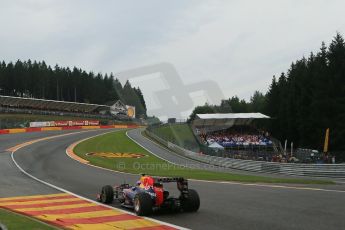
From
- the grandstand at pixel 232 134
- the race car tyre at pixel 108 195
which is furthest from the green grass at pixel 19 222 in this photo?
the grandstand at pixel 232 134

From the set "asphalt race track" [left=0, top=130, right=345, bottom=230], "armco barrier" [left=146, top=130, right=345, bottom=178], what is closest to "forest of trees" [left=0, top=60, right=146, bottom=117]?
"armco barrier" [left=146, top=130, right=345, bottom=178]

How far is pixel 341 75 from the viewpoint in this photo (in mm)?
58062

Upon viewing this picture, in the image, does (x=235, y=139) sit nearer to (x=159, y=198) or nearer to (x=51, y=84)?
(x=159, y=198)

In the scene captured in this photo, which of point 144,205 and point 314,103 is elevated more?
point 314,103

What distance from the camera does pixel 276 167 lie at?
110ft

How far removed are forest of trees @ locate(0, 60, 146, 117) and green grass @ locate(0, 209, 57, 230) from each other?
112177 mm

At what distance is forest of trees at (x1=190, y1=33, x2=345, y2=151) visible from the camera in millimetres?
56469

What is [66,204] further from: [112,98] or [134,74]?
[112,98]

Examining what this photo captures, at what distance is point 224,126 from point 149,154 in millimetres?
23221

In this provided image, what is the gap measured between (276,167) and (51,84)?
113m

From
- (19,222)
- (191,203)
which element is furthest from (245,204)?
(19,222)

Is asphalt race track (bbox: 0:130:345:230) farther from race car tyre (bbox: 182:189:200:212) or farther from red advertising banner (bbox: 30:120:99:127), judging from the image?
red advertising banner (bbox: 30:120:99:127)

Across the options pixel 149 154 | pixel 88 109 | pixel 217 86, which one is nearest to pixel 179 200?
pixel 217 86

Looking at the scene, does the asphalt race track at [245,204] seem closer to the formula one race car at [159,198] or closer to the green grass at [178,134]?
the formula one race car at [159,198]
